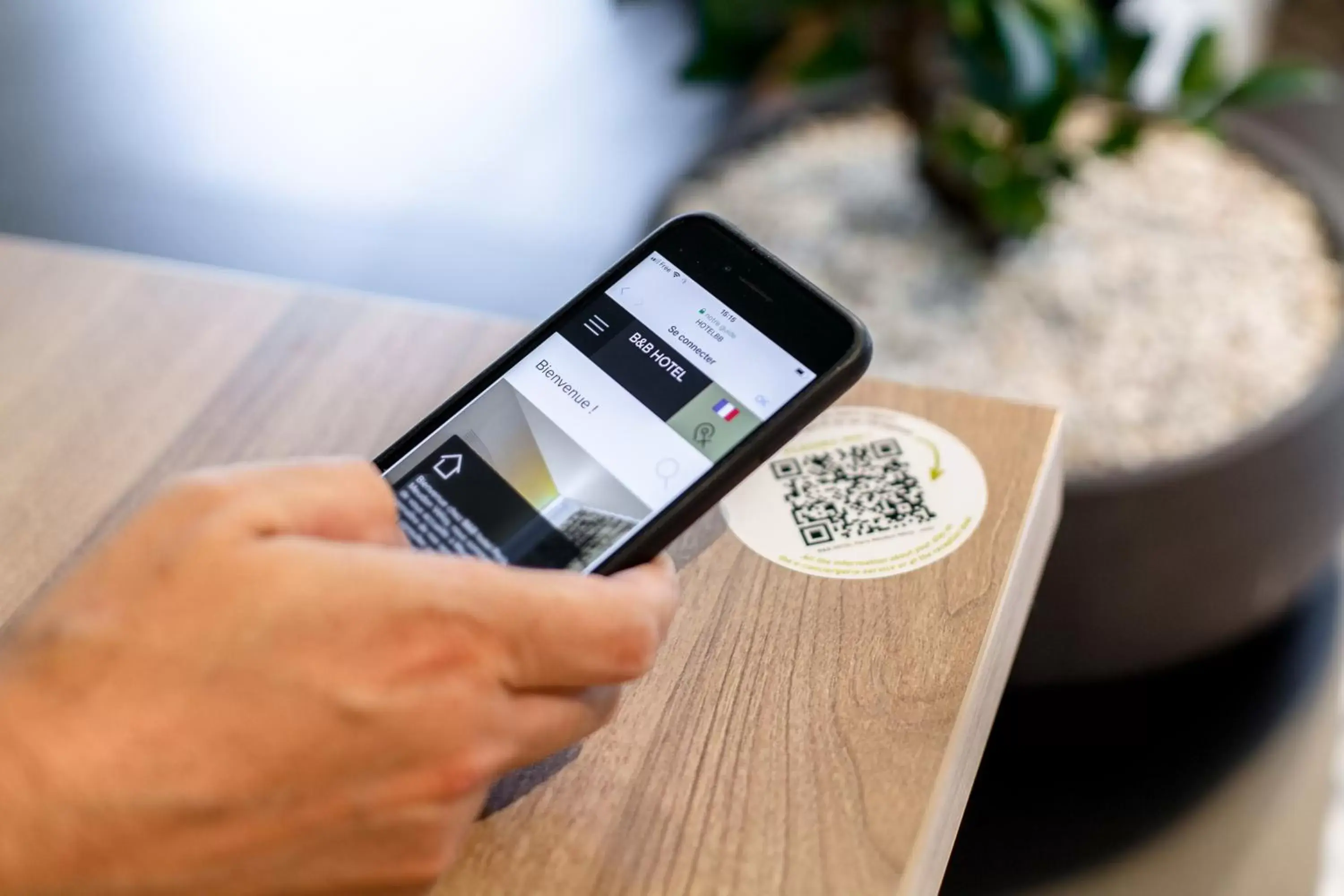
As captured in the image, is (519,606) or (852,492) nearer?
(519,606)

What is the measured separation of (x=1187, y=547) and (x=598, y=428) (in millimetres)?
416

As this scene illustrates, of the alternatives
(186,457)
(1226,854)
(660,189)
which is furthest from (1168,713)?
(186,457)

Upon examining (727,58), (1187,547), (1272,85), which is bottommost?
(1187,547)

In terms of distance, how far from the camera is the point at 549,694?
30cm

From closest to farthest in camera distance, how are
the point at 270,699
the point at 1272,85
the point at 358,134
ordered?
the point at 270,699, the point at 1272,85, the point at 358,134

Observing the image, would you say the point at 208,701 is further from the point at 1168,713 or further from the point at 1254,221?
the point at 1254,221

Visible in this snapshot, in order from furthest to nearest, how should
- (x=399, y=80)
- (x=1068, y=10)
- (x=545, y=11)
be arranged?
1. (x=545, y=11)
2. (x=399, y=80)
3. (x=1068, y=10)

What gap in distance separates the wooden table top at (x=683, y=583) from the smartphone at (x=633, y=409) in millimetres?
44

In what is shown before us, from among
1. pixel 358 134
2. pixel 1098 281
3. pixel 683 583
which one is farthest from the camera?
pixel 358 134

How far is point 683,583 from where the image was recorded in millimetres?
378

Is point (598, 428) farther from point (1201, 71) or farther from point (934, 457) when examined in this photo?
point (1201, 71)

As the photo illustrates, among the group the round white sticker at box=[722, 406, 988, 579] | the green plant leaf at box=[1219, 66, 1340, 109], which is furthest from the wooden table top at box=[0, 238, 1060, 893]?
the green plant leaf at box=[1219, 66, 1340, 109]

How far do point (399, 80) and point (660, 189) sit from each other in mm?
677

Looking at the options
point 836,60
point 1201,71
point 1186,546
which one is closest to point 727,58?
point 836,60
